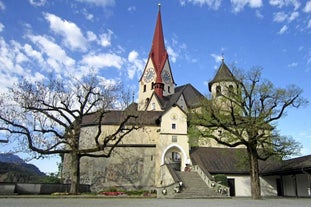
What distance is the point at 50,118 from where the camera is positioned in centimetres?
2345

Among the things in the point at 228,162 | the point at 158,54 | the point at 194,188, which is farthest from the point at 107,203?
the point at 158,54

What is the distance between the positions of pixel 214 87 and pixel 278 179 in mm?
16318

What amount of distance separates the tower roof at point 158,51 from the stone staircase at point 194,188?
2935cm

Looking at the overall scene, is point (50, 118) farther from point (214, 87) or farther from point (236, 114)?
point (214, 87)

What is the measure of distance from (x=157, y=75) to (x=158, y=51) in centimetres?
570

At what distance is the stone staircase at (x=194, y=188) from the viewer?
74.2 ft

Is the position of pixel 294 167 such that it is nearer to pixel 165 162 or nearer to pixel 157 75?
pixel 165 162

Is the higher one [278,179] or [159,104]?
[159,104]

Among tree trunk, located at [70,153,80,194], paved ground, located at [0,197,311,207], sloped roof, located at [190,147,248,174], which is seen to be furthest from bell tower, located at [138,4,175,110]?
paved ground, located at [0,197,311,207]

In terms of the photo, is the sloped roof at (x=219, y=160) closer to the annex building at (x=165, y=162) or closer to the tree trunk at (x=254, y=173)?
the annex building at (x=165, y=162)

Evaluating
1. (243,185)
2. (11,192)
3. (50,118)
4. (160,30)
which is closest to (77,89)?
(50,118)

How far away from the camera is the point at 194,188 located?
80.1 ft

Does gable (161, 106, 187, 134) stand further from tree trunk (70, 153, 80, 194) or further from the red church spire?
the red church spire

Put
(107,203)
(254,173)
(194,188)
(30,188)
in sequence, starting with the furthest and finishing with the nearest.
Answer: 1. (194,188)
2. (254,173)
3. (30,188)
4. (107,203)
